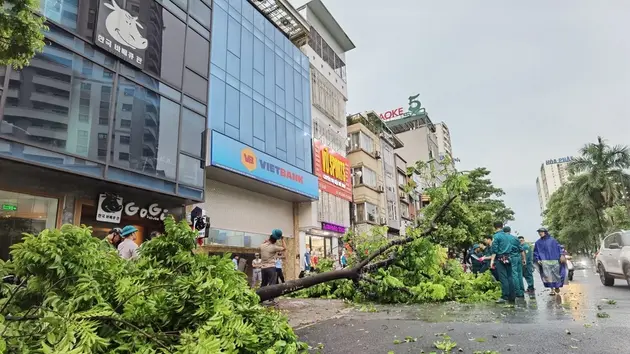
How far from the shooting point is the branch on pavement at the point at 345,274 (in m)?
5.31

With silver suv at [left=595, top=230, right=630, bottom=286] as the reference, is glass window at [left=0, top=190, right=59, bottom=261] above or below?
above

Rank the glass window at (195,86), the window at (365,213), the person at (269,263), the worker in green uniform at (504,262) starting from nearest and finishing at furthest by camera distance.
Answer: the worker in green uniform at (504,262) → the person at (269,263) → the glass window at (195,86) → the window at (365,213)

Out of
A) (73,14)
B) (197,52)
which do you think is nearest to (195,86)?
(197,52)

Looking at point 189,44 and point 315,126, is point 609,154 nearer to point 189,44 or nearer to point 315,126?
point 315,126

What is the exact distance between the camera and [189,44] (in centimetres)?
1575

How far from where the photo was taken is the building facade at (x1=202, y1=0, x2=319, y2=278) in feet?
56.4

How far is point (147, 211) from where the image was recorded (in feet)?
44.4

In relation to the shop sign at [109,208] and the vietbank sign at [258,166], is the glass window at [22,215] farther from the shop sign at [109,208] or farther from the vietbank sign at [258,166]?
the vietbank sign at [258,166]

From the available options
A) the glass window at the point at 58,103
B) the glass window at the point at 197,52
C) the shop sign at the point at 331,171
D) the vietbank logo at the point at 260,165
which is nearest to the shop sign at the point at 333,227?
the shop sign at the point at 331,171

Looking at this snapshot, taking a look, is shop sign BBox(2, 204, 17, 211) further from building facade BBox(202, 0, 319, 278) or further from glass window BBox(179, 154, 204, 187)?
building facade BBox(202, 0, 319, 278)

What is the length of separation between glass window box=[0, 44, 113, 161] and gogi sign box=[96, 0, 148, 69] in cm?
92

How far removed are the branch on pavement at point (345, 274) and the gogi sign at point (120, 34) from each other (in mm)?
10851


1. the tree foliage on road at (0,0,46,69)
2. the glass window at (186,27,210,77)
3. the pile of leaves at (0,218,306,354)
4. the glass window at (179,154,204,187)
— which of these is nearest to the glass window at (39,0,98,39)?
the glass window at (186,27,210,77)

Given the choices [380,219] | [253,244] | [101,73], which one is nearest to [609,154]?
[380,219]
